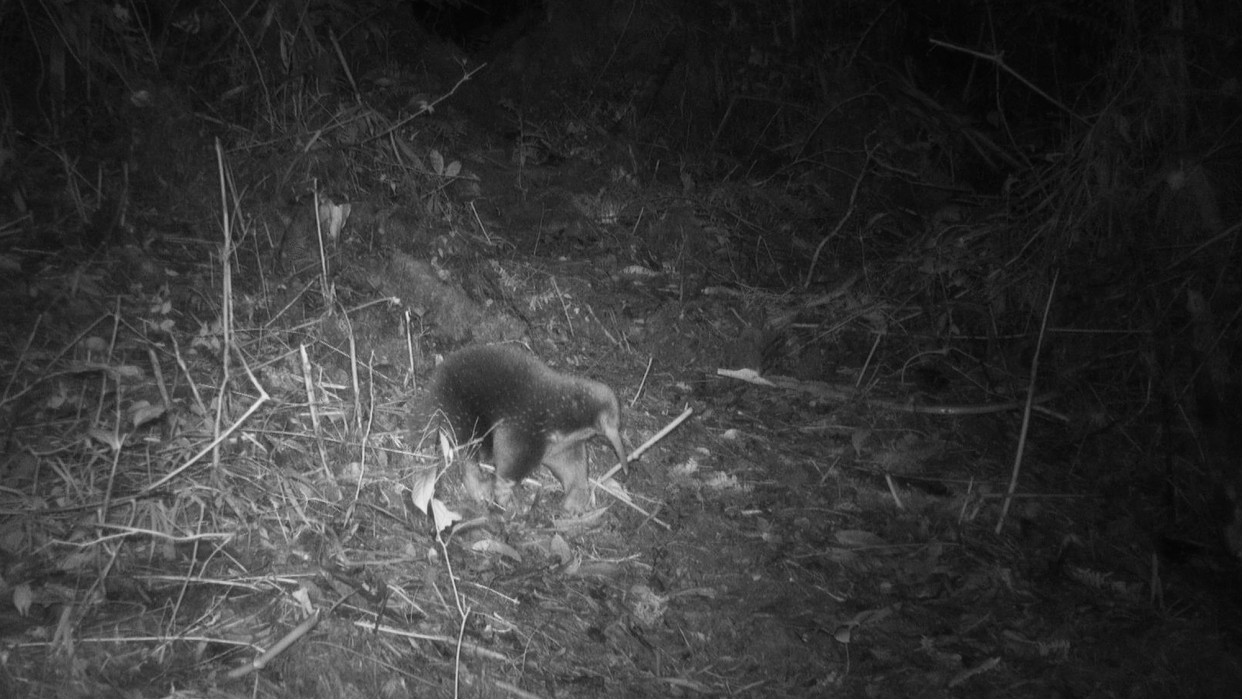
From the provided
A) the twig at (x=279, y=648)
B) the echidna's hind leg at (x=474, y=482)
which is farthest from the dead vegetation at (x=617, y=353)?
the echidna's hind leg at (x=474, y=482)

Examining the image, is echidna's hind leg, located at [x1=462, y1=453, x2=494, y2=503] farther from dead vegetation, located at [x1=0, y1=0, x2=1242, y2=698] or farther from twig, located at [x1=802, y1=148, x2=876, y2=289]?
twig, located at [x1=802, y1=148, x2=876, y2=289]

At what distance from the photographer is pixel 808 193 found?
716cm

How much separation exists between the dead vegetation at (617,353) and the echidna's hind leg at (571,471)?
0.59 feet

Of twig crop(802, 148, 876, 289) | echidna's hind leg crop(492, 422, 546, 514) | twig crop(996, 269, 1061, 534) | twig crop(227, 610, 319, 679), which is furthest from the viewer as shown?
twig crop(802, 148, 876, 289)

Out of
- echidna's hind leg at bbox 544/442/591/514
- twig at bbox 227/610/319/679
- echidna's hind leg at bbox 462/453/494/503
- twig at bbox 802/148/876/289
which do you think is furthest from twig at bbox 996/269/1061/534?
twig at bbox 227/610/319/679

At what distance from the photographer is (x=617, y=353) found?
5.52m

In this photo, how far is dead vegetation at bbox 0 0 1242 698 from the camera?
129 inches

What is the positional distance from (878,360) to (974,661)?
2704 millimetres

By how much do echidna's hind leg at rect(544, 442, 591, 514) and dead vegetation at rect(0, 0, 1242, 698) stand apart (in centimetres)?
18

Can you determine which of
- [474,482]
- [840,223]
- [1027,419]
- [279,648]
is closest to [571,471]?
[474,482]

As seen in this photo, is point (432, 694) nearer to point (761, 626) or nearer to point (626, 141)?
point (761, 626)

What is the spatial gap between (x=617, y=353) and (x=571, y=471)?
4.24 feet

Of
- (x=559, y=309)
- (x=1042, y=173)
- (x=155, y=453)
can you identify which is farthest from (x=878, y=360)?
(x=155, y=453)

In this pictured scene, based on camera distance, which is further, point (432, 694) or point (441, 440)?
point (441, 440)
